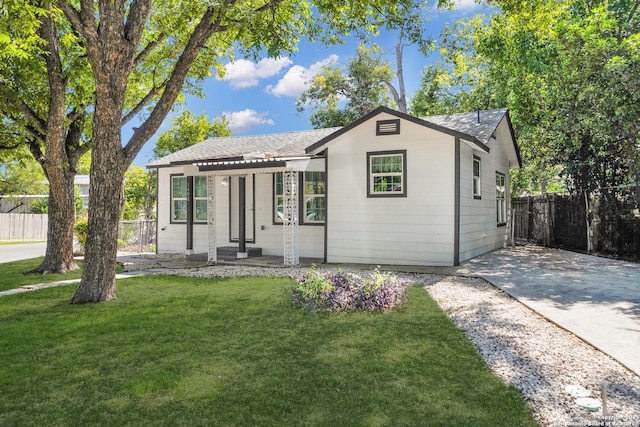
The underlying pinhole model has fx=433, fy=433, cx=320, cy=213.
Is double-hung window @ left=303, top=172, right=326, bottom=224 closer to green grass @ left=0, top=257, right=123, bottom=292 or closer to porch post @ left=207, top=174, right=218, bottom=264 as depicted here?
porch post @ left=207, top=174, right=218, bottom=264

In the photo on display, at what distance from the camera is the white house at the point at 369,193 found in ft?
32.6

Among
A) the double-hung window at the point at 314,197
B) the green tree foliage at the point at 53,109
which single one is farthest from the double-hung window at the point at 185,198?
the double-hung window at the point at 314,197

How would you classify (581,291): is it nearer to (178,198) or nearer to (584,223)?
(584,223)

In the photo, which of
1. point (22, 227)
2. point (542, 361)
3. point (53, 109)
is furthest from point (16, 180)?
point (542, 361)

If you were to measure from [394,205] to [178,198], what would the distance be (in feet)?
24.0

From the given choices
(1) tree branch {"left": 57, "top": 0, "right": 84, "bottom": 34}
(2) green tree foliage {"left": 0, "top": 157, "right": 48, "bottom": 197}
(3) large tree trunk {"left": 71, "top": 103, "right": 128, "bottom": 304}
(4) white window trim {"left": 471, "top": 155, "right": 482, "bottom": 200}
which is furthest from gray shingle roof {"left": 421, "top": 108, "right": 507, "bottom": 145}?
(2) green tree foliage {"left": 0, "top": 157, "right": 48, "bottom": 197}

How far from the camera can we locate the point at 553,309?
587 cm

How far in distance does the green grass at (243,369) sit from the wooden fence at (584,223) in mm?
9044

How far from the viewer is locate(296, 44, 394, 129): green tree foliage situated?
85.4 feet

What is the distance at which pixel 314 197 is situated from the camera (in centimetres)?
1174

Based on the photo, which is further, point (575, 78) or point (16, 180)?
point (16, 180)

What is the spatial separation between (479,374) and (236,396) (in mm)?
2027

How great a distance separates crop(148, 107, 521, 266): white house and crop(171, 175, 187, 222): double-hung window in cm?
59

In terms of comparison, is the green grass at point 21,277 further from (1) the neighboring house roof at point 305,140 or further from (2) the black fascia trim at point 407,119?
(2) the black fascia trim at point 407,119
